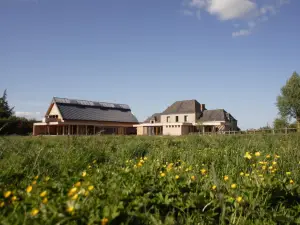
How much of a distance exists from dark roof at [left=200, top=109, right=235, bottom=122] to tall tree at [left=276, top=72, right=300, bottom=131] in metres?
7.85

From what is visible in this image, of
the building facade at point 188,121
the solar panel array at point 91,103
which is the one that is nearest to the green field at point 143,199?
the building facade at point 188,121

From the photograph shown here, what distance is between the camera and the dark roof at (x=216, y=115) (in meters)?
41.5

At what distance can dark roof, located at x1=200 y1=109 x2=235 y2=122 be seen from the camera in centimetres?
4151

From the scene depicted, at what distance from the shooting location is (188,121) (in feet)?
146

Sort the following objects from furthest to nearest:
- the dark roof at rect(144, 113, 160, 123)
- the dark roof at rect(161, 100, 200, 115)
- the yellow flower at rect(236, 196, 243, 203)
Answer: the dark roof at rect(144, 113, 160, 123), the dark roof at rect(161, 100, 200, 115), the yellow flower at rect(236, 196, 243, 203)

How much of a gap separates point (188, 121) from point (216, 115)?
4808mm

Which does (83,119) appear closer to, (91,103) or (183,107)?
(91,103)

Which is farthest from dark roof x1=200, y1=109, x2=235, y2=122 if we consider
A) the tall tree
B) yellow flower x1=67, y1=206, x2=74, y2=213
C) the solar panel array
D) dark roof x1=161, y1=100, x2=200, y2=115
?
yellow flower x1=67, y1=206, x2=74, y2=213

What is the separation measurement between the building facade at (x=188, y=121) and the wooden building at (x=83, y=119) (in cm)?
340

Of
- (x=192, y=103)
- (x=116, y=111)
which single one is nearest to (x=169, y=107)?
(x=192, y=103)

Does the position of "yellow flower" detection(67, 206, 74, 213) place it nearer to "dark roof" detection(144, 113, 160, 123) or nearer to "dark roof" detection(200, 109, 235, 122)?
"dark roof" detection(200, 109, 235, 122)

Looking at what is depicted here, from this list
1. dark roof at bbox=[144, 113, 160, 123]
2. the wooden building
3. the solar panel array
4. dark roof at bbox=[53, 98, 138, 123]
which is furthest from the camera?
dark roof at bbox=[144, 113, 160, 123]

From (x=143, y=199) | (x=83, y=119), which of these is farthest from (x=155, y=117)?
(x=143, y=199)

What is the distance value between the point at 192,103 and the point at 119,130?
13.3 m
